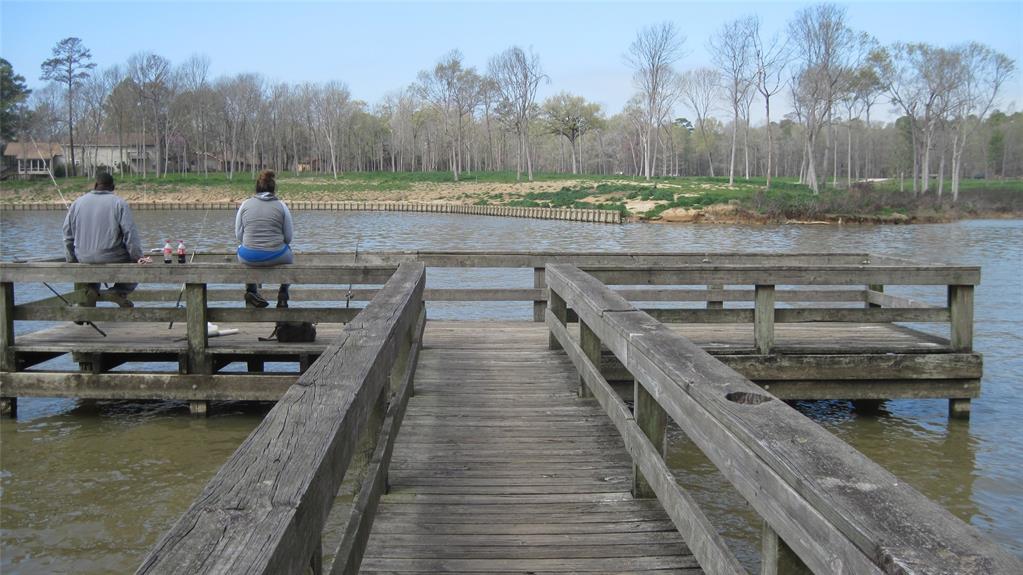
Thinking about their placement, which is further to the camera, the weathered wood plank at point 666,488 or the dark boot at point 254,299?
the dark boot at point 254,299

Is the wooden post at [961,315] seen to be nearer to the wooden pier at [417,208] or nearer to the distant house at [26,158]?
the wooden pier at [417,208]

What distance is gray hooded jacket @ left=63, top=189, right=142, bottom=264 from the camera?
8398mm

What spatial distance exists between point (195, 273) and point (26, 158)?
105707 millimetres

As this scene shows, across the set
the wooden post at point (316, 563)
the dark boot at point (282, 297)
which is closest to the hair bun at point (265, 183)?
the dark boot at point (282, 297)

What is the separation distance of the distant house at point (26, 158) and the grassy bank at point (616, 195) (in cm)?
1351

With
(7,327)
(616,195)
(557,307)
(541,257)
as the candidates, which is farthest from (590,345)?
(616,195)

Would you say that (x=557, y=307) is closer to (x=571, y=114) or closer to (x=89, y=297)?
(x=89, y=297)

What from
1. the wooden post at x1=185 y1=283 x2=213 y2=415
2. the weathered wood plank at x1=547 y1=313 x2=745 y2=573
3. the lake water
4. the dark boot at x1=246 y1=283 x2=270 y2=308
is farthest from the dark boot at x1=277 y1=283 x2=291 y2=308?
the weathered wood plank at x1=547 y1=313 x2=745 y2=573

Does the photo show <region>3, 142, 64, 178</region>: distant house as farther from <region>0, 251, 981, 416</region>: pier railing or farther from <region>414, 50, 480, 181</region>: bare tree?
<region>0, 251, 981, 416</region>: pier railing

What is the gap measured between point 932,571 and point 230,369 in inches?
418

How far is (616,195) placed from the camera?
6034 centimetres

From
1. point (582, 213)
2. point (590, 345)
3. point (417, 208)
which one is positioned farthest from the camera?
point (417, 208)

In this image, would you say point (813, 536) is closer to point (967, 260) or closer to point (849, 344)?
point (849, 344)

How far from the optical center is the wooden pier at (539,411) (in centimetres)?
188
